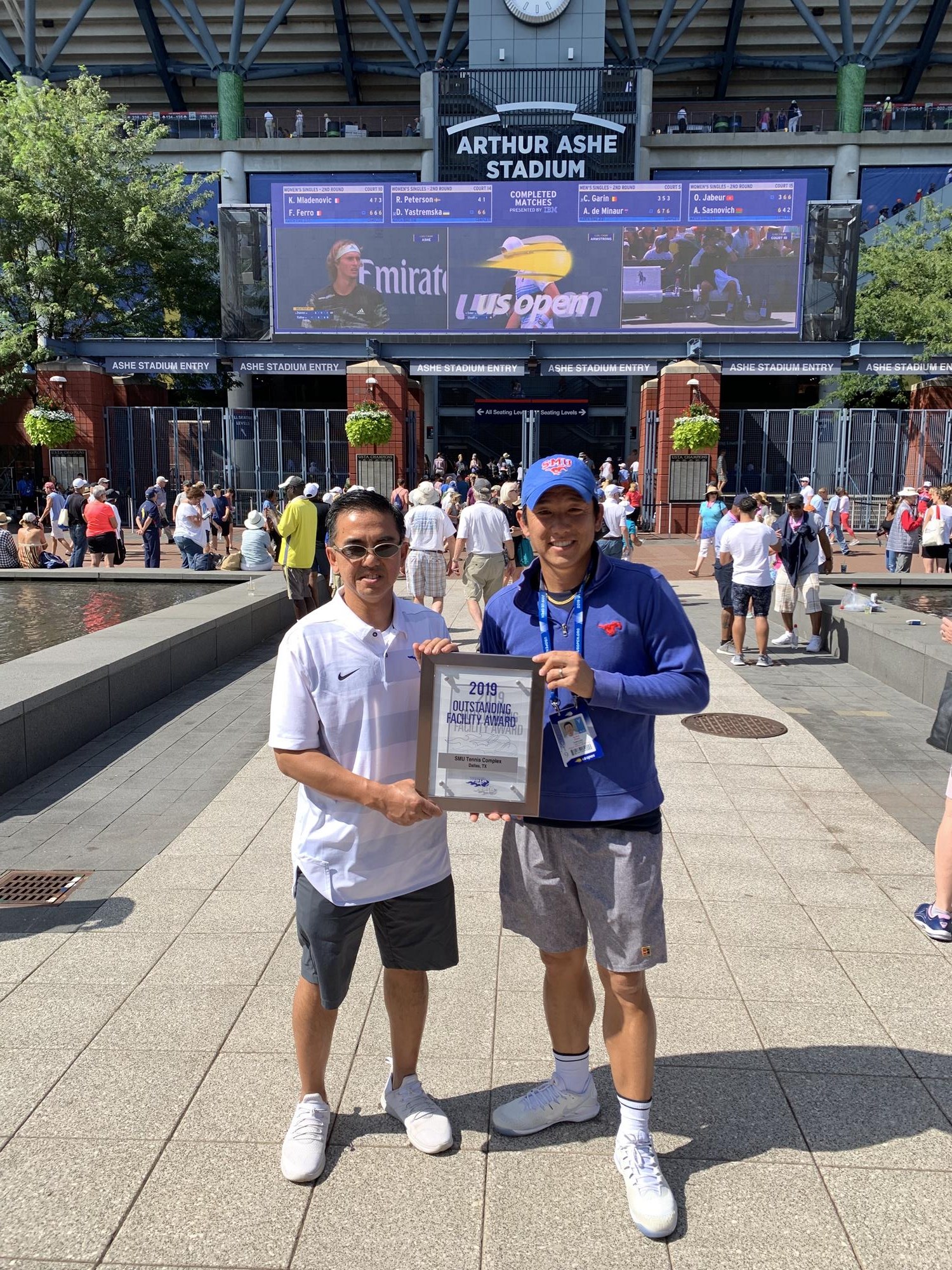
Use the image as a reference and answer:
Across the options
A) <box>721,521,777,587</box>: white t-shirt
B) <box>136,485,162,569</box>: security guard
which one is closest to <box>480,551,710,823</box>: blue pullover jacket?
<box>721,521,777,587</box>: white t-shirt

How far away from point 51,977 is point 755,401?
41.8 metres

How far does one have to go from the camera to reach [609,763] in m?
2.69

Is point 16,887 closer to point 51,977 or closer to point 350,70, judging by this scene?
point 51,977

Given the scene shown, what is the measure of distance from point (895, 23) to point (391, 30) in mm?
20512

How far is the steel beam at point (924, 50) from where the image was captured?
4297 centimetres

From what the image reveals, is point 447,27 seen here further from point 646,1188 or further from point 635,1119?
point 646,1188

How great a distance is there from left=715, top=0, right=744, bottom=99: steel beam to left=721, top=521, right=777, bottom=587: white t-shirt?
139 feet

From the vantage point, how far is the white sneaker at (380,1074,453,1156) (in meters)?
2.89

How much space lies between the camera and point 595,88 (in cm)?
3769

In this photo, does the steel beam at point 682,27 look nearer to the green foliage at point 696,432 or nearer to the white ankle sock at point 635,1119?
the green foliage at point 696,432

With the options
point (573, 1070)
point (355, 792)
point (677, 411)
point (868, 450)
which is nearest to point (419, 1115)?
point (573, 1070)

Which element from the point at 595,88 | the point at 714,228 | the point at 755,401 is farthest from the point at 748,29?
the point at 714,228

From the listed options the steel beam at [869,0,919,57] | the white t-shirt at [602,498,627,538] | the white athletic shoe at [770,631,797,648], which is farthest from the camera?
the steel beam at [869,0,919,57]

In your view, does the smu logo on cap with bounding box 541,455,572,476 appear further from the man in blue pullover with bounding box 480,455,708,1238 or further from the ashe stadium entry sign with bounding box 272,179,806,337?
the ashe stadium entry sign with bounding box 272,179,806,337
